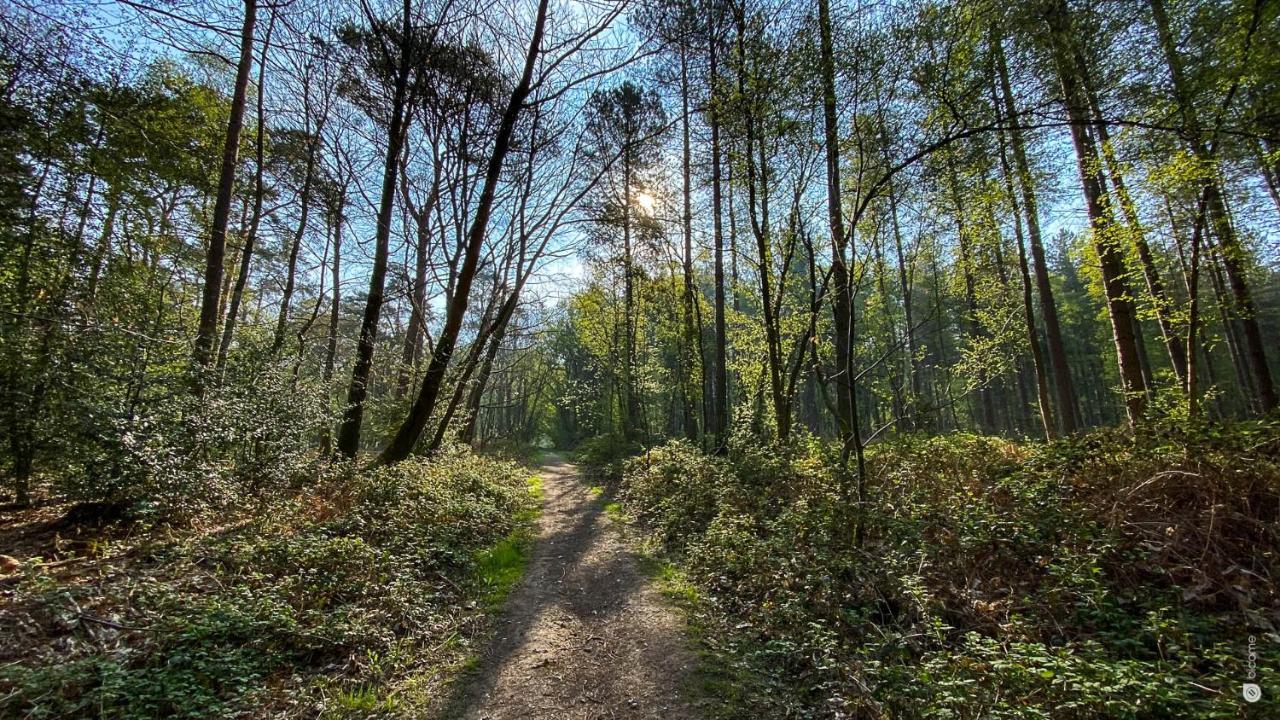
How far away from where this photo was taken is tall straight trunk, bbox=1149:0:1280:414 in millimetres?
5172

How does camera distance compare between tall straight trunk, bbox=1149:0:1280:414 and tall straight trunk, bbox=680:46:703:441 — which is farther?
tall straight trunk, bbox=680:46:703:441

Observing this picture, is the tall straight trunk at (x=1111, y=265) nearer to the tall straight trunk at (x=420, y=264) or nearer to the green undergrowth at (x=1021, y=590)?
the green undergrowth at (x=1021, y=590)

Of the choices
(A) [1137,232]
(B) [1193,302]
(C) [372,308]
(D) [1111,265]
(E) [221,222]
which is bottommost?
(B) [1193,302]

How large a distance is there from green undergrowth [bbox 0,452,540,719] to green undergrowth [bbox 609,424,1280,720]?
2.47 metres

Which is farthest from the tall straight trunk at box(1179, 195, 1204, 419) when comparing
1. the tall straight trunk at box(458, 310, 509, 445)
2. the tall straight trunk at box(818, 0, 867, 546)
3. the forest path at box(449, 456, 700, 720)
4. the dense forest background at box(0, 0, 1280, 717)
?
the tall straight trunk at box(458, 310, 509, 445)

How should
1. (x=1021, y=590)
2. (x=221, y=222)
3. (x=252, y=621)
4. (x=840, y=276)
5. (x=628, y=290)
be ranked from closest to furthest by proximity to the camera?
(x=252, y=621) → (x=1021, y=590) → (x=840, y=276) → (x=221, y=222) → (x=628, y=290)

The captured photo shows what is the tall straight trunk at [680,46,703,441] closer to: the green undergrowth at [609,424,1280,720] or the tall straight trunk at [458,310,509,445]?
the tall straight trunk at [458,310,509,445]

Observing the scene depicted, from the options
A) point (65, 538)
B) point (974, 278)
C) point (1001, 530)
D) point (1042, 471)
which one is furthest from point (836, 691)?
point (974, 278)

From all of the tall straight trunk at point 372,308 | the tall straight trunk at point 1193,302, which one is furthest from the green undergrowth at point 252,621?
the tall straight trunk at point 1193,302

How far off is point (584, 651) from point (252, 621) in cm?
255

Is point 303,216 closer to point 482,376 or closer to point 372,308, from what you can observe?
point 372,308

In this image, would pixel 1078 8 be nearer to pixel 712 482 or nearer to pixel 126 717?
pixel 712 482

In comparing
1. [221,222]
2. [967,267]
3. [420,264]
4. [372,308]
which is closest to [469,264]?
[372,308]

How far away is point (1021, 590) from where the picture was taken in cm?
374
